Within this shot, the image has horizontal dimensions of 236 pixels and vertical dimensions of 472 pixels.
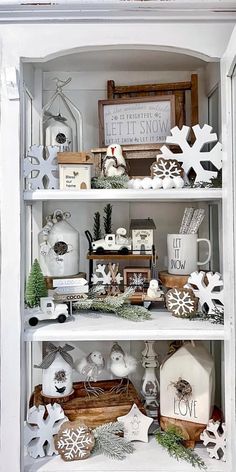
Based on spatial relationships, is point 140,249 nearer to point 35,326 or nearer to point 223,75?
point 35,326

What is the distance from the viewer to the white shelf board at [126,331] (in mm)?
1138

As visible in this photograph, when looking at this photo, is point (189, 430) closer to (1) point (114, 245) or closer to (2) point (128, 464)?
(2) point (128, 464)

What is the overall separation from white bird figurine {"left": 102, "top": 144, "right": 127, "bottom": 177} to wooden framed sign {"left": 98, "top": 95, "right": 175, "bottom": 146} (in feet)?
0.35

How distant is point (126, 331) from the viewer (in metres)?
1.15

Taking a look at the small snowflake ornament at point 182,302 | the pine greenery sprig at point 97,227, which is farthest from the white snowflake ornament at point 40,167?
the small snowflake ornament at point 182,302

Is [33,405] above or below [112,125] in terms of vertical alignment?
below

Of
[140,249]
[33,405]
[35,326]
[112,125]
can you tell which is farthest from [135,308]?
[112,125]

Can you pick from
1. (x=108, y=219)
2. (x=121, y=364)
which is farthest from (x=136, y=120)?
(x=121, y=364)

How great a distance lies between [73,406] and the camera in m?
1.27

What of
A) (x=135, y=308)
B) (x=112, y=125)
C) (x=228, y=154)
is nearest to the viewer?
(x=228, y=154)

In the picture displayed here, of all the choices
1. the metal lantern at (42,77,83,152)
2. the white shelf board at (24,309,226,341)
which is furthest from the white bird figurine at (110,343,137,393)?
the metal lantern at (42,77,83,152)

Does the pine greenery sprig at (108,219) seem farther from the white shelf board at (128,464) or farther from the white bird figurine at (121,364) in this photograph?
the white shelf board at (128,464)

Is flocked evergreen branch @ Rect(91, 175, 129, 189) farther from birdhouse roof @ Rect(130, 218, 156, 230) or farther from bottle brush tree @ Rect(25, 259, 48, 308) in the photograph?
bottle brush tree @ Rect(25, 259, 48, 308)

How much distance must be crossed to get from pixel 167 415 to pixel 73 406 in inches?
10.3
